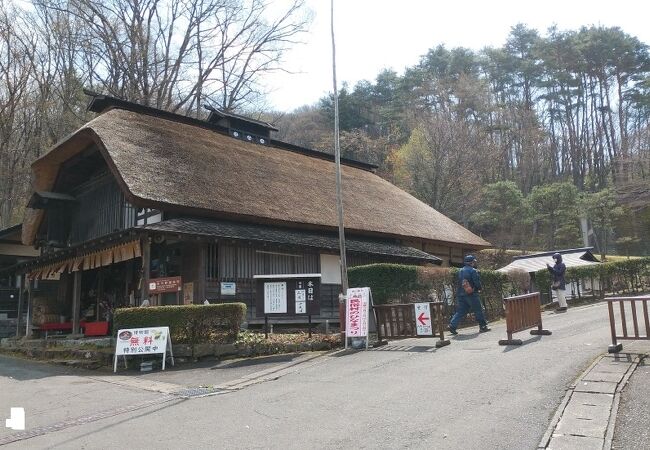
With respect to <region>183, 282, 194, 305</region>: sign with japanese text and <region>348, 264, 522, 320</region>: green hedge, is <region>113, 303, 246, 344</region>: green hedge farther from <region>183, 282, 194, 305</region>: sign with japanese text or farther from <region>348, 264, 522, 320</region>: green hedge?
<region>348, 264, 522, 320</region>: green hedge

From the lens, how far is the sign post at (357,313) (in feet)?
35.0

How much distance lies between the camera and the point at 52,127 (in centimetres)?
2881

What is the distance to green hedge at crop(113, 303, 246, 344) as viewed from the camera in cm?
1063

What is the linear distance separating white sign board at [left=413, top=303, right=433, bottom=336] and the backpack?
1.25 m

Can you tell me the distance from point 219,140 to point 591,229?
2599 cm

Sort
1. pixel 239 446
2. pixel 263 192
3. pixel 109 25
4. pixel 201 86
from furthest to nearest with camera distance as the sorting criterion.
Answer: pixel 201 86, pixel 109 25, pixel 263 192, pixel 239 446

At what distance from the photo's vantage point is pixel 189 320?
35.2 ft

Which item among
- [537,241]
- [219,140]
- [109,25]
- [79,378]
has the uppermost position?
[109,25]

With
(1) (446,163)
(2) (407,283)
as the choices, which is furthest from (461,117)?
(2) (407,283)

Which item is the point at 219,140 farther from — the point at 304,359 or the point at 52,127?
the point at 52,127

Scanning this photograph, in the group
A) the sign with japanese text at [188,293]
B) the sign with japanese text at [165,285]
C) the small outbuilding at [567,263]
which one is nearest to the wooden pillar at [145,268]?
the sign with japanese text at [165,285]

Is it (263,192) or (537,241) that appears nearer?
(263,192)

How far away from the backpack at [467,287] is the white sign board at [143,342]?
639cm

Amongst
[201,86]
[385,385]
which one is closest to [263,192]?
[385,385]
